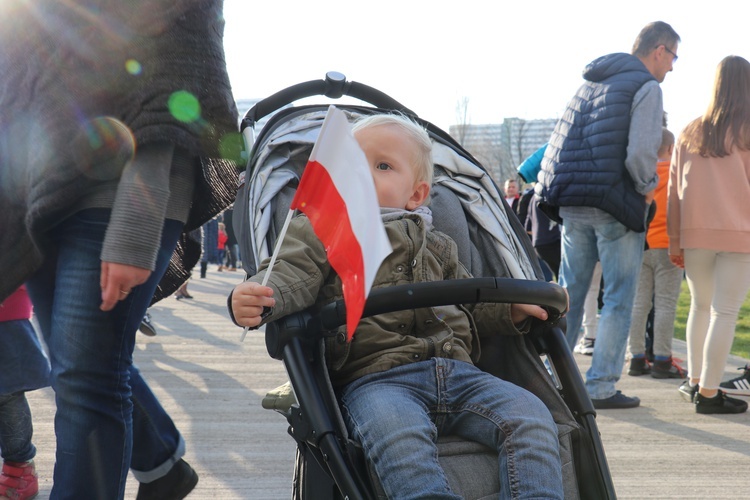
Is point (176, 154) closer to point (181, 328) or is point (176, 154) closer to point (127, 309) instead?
point (127, 309)

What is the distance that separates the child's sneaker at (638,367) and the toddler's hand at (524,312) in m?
Answer: 4.48

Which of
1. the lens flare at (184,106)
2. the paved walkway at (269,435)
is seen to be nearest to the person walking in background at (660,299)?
the paved walkway at (269,435)

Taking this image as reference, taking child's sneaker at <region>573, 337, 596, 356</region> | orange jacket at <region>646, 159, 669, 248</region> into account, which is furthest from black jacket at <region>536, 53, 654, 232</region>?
child's sneaker at <region>573, 337, 596, 356</region>

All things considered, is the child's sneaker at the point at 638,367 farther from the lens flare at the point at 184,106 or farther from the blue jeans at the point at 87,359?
the lens flare at the point at 184,106

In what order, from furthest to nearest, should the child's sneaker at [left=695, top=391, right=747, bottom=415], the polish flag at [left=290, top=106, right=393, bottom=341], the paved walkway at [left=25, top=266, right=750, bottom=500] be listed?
the child's sneaker at [left=695, top=391, right=747, bottom=415], the paved walkway at [left=25, top=266, right=750, bottom=500], the polish flag at [left=290, top=106, right=393, bottom=341]

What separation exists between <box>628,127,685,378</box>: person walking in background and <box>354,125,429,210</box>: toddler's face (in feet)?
13.7

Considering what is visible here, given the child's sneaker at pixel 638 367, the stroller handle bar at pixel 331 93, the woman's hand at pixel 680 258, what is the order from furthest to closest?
the child's sneaker at pixel 638 367, the woman's hand at pixel 680 258, the stroller handle bar at pixel 331 93

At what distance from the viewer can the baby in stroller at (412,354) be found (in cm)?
194

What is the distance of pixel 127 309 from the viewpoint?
2262 mm

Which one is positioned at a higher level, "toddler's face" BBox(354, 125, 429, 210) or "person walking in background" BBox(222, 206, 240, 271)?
"toddler's face" BBox(354, 125, 429, 210)

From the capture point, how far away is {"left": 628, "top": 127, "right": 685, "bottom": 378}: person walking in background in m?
6.38

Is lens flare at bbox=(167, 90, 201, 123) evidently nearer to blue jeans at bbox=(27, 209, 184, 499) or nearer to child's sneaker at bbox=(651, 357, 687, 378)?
blue jeans at bbox=(27, 209, 184, 499)

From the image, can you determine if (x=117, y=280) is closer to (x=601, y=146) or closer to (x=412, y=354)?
(x=412, y=354)

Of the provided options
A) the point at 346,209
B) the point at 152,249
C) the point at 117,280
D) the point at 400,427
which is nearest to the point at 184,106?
the point at 152,249
